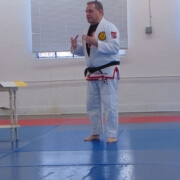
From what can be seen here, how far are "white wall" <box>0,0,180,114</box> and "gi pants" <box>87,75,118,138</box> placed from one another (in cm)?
411

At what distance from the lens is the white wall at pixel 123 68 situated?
8969 millimetres

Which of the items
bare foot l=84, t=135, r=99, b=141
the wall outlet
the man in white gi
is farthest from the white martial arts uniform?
the wall outlet

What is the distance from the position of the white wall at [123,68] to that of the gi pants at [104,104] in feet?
13.5

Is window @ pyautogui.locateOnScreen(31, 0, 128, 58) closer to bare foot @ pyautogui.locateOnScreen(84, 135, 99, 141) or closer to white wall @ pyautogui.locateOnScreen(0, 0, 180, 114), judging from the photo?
white wall @ pyautogui.locateOnScreen(0, 0, 180, 114)

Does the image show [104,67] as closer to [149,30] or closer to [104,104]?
[104,104]

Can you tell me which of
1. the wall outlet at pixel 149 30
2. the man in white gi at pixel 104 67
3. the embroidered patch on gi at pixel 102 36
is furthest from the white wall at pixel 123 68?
the embroidered patch on gi at pixel 102 36

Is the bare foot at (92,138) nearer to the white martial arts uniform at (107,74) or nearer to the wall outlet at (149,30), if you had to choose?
the white martial arts uniform at (107,74)

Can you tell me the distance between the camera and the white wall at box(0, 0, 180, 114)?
8.97 m

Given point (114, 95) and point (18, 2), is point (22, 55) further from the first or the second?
point (114, 95)

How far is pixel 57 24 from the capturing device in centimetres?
923

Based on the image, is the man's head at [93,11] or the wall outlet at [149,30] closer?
the man's head at [93,11]

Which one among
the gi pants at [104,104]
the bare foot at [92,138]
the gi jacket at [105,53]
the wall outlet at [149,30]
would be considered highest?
the wall outlet at [149,30]

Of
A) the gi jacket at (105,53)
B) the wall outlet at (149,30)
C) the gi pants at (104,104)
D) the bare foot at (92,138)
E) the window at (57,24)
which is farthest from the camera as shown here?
the window at (57,24)

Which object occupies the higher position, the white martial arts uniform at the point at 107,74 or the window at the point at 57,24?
the window at the point at 57,24
